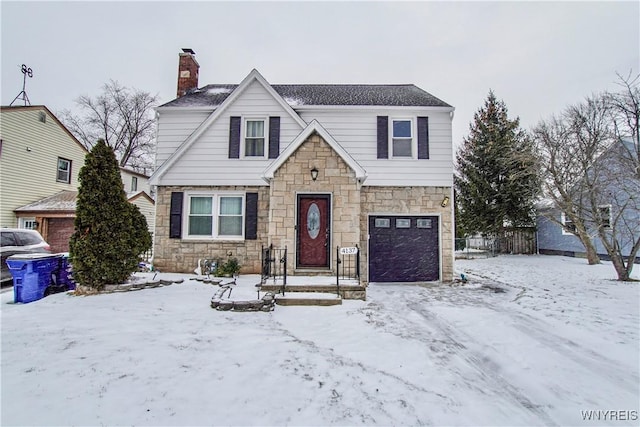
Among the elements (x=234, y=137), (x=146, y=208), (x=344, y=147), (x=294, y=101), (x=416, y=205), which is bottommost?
(x=416, y=205)

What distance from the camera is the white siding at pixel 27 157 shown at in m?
13.5

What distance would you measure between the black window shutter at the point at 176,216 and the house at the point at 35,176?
7.81m

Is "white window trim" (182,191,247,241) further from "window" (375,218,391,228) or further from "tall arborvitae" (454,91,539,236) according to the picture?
"tall arborvitae" (454,91,539,236)

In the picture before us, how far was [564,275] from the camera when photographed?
10469 mm

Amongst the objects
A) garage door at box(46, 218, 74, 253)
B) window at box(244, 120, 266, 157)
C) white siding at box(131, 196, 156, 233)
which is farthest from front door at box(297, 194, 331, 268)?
garage door at box(46, 218, 74, 253)

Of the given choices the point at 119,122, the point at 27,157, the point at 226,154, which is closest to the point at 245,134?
the point at 226,154

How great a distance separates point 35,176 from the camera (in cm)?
1471

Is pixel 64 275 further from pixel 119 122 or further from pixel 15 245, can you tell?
pixel 119 122

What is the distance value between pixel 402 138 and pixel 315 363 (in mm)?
8123

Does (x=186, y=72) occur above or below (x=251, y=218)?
above

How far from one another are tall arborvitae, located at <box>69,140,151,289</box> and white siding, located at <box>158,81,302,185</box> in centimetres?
252

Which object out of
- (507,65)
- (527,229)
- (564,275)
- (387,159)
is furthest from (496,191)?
(387,159)

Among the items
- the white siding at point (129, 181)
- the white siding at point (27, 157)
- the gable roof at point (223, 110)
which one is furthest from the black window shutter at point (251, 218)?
the white siding at point (27, 157)

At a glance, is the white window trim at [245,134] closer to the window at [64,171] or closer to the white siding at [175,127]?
the white siding at [175,127]
